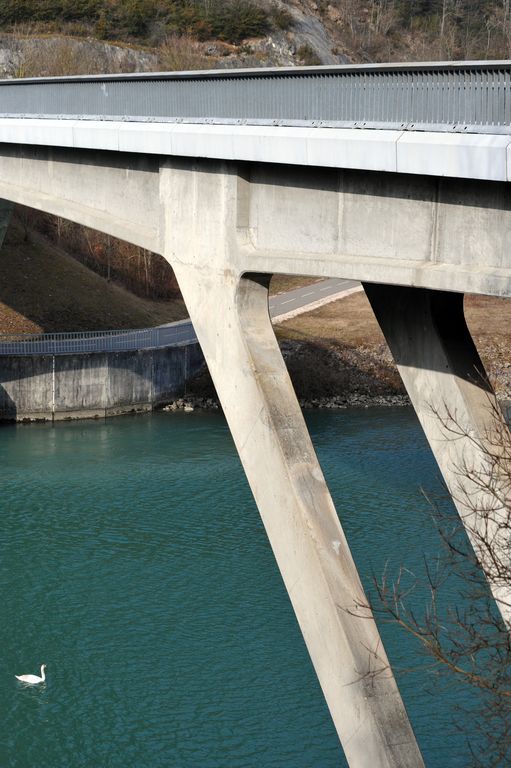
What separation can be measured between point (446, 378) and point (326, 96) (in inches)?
158

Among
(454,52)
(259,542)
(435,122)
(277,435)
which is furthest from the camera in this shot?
(454,52)

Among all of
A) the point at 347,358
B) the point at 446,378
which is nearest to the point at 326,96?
the point at 446,378

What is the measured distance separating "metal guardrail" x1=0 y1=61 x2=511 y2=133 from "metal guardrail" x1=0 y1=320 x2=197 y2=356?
19.2 meters

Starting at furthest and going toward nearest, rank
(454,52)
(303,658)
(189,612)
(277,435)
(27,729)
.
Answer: (454,52) < (189,612) < (303,658) < (27,729) < (277,435)

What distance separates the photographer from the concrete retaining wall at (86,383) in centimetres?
3625

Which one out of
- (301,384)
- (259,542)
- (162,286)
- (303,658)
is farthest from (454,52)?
(303,658)

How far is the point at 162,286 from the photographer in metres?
50.8

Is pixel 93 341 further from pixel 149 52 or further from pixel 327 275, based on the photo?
pixel 149 52

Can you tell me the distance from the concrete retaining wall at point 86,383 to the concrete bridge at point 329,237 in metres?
19.8

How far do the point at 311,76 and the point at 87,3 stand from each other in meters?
62.5

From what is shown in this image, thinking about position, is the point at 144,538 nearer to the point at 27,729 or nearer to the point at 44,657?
the point at 44,657

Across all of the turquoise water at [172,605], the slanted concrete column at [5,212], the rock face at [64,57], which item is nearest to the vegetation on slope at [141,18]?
the rock face at [64,57]

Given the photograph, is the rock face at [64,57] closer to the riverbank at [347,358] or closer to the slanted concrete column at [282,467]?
the riverbank at [347,358]

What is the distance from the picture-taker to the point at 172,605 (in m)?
21.1
